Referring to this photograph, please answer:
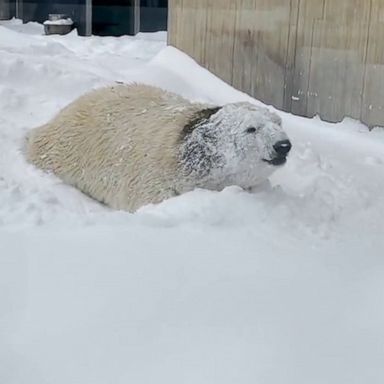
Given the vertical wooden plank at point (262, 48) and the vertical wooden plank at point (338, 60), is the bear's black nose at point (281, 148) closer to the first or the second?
the vertical wooden plank at point (338, 60)

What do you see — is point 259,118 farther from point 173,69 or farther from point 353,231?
point 173,69

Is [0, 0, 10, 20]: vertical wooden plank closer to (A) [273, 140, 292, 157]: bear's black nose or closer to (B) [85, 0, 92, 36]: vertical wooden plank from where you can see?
(B) [85, 0, 92, 36]: vertical wooden plank

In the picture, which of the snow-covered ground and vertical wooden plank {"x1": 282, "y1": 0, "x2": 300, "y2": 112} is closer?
the snow-covered ground

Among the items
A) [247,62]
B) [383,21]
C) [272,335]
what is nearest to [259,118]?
[272,335]

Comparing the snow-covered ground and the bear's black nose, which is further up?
the bear's black nose

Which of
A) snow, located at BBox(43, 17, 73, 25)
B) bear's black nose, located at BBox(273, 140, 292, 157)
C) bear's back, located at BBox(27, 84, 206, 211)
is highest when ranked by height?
bear's black nose, located at BBox(273, 140, 292, 157)

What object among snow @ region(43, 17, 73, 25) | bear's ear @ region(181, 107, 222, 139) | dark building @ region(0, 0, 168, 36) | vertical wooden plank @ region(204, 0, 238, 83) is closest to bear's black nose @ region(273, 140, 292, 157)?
bear's ear @ region(181, 107, 222, 139)

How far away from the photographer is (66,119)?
12.9 feet

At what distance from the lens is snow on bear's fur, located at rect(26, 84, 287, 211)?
3.29 metres

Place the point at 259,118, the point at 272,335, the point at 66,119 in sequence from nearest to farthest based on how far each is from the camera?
1. the point at 272,335
2. the point at 259,118
3. the point at 66,119

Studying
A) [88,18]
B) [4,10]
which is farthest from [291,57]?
[4,10]

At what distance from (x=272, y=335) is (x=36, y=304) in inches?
25.3

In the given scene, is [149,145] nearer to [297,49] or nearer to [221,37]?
[297,49]

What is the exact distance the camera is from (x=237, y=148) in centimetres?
329
